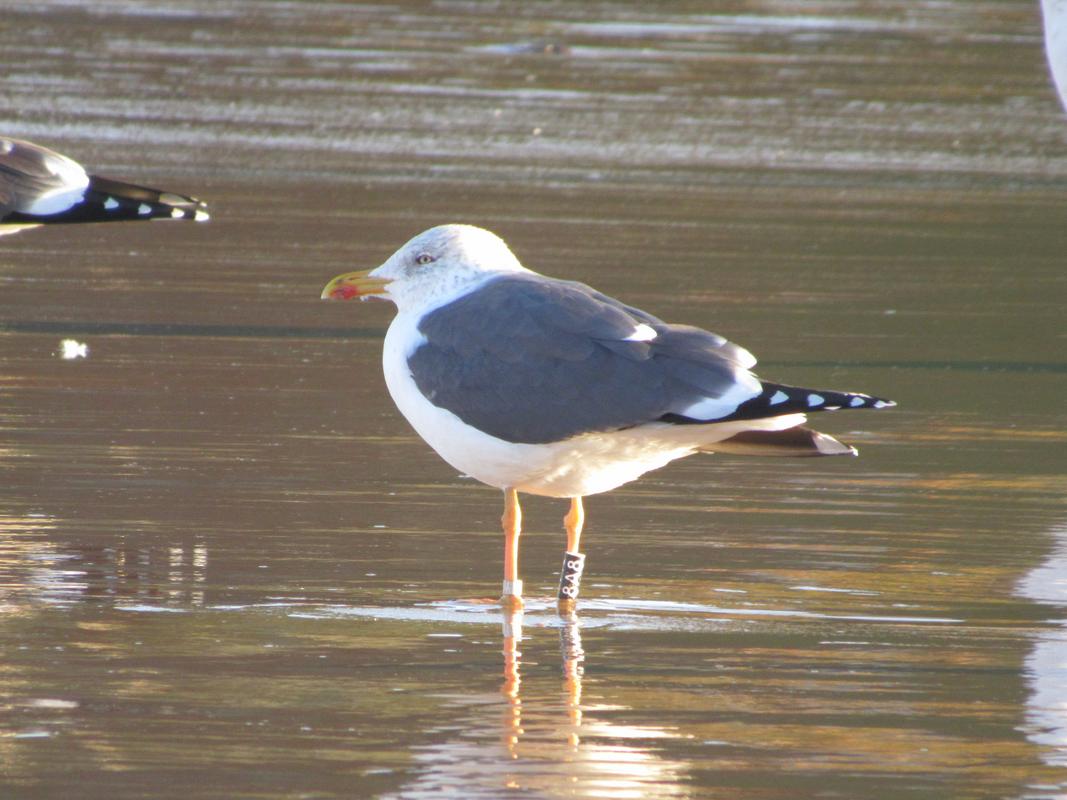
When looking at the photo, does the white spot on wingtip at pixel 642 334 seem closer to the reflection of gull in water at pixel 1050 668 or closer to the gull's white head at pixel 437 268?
the gull's white head at pixel 437 268

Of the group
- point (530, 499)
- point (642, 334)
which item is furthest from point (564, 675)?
point (530, 499)

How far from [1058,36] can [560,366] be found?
283cm

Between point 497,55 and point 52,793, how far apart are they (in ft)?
52.8

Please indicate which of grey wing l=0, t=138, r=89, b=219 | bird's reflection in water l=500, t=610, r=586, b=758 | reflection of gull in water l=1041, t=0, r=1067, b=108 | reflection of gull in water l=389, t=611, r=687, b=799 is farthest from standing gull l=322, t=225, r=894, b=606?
grey wing l=0, t=138, r=89, b=219

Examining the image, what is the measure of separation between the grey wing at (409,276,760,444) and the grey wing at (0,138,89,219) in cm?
335

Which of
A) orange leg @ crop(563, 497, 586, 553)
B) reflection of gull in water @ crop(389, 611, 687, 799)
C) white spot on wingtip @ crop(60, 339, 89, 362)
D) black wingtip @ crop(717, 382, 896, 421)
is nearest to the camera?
reflection of gull in water @ crop(389, 611, 687, 799)

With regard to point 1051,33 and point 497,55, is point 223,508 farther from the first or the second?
point 497,55

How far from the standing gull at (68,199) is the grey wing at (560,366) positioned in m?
3.09

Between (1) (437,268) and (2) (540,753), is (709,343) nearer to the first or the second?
(1) (437,268)

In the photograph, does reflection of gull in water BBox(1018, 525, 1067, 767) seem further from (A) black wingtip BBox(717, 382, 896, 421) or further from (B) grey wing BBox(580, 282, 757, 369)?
(B) grey wing BBox(580, 282, 757, 369)

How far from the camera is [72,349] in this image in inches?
360

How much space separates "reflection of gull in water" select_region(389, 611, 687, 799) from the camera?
4.31m

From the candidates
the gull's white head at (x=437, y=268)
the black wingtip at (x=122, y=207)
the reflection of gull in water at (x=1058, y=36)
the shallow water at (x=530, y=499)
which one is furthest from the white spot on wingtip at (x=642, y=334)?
the black wingtip at (x=122, y=207)

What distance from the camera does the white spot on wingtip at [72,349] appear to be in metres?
9.01
